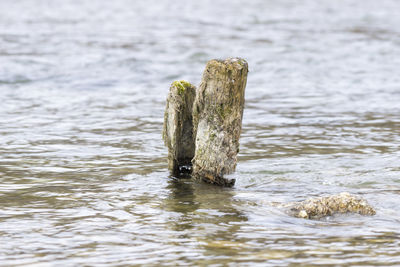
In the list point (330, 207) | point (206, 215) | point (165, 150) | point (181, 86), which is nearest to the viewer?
point (330, 207)

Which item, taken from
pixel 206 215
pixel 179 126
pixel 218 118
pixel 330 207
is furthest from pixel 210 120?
pixel 330 207

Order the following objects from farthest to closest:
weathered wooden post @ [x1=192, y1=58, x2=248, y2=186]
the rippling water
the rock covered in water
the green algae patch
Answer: the green algae patch < weathered wooden post @ [x1=192, y1=58, x2=248, y2=186] < the rock covered in water < the rippling water

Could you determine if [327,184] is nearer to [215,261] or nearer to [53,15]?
[215,261]

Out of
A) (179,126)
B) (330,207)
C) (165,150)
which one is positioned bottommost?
(330,207)

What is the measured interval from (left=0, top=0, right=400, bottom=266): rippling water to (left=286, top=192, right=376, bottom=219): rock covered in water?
0.10 metres

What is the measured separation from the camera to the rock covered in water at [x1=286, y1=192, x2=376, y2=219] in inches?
265

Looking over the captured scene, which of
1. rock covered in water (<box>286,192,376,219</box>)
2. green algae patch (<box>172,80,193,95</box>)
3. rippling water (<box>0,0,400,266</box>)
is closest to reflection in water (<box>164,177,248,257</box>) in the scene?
rippling water (<box>0,0,400,266</box>)

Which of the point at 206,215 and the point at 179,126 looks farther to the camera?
the point at 179,126

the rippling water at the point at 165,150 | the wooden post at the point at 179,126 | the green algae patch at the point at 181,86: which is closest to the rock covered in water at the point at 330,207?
the rippling water at the point at 165,150

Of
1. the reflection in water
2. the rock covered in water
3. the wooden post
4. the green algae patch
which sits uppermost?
the green algae patch

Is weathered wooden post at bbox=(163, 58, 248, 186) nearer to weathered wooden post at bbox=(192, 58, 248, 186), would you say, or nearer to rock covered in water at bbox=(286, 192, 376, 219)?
weathered wooden post at bbox=(192, 58, 248, 186)

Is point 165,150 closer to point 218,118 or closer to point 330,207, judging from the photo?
point 218,118

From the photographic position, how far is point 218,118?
7801 millimetres

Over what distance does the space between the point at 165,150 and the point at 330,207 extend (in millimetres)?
4048
